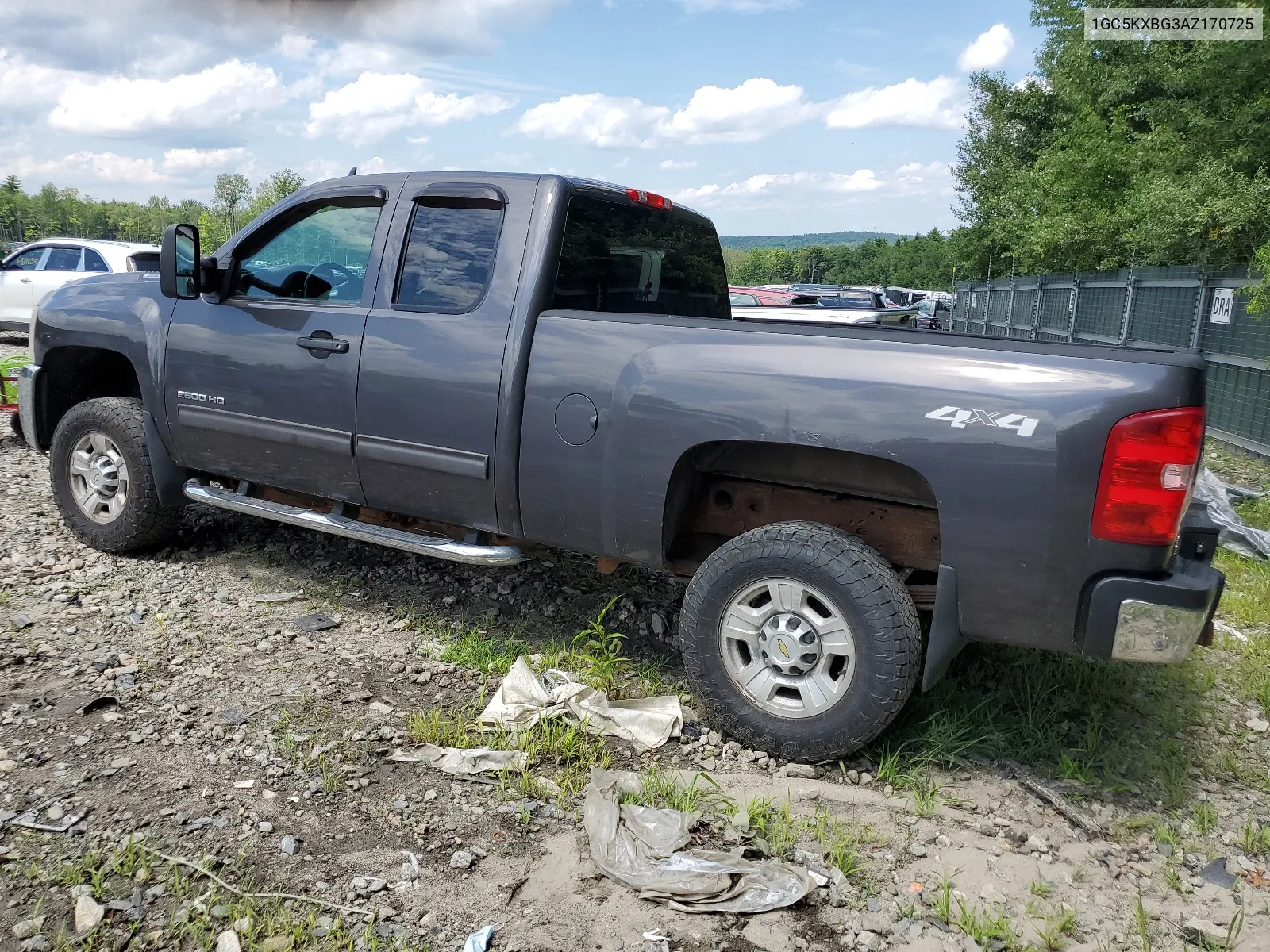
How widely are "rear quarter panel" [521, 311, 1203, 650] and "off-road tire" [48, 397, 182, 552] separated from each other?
2.50 meters

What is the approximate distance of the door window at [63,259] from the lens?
48.5 feet

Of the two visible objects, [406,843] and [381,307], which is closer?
[406,843]

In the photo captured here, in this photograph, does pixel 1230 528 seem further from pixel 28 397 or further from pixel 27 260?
pixel 27 260

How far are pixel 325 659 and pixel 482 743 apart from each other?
1070mm

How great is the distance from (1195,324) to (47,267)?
15.6 m

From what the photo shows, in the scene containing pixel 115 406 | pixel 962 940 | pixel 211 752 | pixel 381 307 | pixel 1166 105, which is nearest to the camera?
pixel 962 940

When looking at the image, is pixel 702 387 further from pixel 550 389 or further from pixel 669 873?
pixel 669 873

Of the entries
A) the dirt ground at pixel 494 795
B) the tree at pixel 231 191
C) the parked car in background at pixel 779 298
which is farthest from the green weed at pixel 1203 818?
the tree at pixel 231 191

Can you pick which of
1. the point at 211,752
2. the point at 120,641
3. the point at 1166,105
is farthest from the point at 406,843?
the point at 1166,105

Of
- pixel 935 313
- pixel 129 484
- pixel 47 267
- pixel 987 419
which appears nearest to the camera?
pixel 987 419

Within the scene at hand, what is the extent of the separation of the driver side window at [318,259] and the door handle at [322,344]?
184 millimetres

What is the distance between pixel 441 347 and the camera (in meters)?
4.20

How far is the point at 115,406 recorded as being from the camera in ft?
17.8

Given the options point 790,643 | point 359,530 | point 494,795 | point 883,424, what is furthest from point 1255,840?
point 359,530
